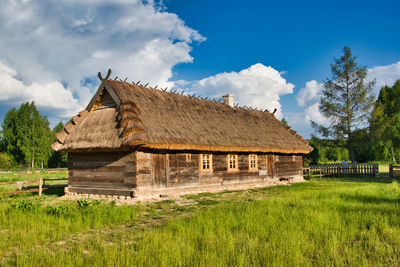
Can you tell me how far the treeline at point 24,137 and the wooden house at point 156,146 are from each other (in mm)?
33985

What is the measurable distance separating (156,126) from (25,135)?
128ft

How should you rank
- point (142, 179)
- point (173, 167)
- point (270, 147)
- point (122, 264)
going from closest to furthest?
point (122, 264)
point (142, 179)
point (173, 167)
point (270, 147)

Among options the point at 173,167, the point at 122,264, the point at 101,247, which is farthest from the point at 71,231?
the point at 173,167

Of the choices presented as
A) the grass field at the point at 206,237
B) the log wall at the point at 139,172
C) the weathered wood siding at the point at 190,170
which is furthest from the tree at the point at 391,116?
the grass field at the point at 206,237

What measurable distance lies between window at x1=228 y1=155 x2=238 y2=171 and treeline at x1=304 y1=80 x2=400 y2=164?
1613 centimetres

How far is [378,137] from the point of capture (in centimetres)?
2803

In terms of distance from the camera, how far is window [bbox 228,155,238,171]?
17002 millimetres

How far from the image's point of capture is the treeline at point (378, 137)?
92.8 ft

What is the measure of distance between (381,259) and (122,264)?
3.82m

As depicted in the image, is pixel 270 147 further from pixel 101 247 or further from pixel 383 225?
pixel 101 247

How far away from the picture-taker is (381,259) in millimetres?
4520

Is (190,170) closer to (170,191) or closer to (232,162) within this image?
(170,191)

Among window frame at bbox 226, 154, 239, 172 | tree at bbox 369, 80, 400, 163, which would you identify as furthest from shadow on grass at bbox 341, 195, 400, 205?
tree at bbox 369, 80, 400, 163

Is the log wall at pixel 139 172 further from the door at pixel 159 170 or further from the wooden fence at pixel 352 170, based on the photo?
the wooden fence at pixel 352 170
